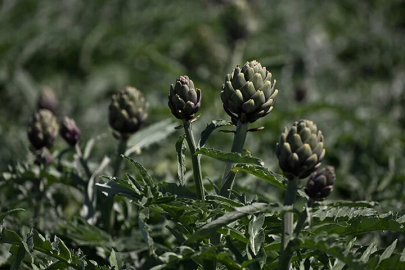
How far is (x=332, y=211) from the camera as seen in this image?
123 cm

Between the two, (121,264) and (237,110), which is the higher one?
(237,110)

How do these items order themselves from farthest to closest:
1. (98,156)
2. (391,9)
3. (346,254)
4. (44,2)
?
1. (391,9)
2. (44,2)
3. (98,156)
4. (346,254)

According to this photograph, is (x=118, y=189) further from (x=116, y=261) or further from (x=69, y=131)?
(x=69, y=131)

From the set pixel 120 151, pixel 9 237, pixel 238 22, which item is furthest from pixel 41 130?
pixel 238 22

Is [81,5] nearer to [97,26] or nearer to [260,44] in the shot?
[97,26]

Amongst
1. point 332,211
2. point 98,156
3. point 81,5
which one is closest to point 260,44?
point 81,5

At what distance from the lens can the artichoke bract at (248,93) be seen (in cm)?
113

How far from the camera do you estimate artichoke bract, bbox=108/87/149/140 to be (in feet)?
5.35

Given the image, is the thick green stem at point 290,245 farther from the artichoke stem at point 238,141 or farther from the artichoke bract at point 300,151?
the artichoke stem at point 238,141

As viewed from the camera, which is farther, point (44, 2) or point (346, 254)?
point (44, 2)

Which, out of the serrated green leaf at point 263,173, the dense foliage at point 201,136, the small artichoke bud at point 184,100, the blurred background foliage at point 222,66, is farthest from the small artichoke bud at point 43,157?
the serrated green leaf at point 263,173

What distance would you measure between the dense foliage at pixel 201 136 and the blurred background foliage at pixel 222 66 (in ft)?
0.05

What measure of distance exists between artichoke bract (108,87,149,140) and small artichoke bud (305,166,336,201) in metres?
0.75

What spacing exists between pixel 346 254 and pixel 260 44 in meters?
3.72
